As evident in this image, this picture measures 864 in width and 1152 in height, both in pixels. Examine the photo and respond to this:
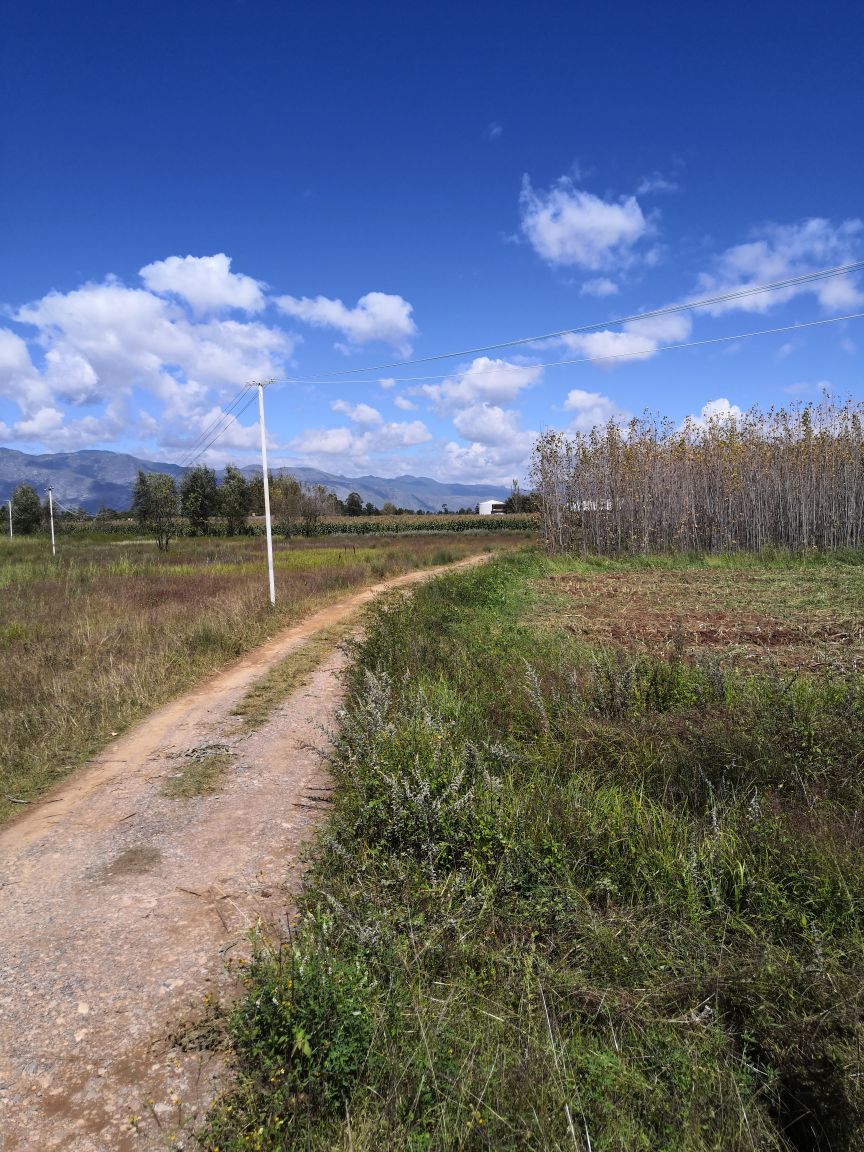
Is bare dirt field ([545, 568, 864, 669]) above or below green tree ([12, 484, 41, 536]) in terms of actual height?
below

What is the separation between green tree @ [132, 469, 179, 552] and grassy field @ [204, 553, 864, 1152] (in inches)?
1516

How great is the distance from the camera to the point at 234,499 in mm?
64812

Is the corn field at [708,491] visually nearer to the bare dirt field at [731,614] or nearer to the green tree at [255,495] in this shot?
the bare dirt field at [731,614]

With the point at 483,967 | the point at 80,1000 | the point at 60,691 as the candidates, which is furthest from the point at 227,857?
the point at 60,691

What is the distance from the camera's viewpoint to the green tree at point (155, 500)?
1630 inches

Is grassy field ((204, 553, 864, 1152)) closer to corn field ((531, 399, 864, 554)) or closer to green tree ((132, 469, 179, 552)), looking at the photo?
corn field ((531, 399, 864, 554))

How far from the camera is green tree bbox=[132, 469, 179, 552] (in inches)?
1630

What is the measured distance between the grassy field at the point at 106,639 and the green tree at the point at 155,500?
19119mm

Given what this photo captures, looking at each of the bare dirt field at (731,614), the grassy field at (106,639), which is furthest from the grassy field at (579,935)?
the grassy field at (106,639)

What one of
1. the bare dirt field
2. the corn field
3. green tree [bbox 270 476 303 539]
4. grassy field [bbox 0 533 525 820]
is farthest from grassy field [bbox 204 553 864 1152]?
green tree [bbox 270 476 303 539]

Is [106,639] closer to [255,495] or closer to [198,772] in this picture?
[198,772]

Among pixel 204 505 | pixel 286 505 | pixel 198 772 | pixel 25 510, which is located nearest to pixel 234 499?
pixel 204 505

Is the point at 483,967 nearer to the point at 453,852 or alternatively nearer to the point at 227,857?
the point at 453,852

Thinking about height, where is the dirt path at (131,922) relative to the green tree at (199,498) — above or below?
below
